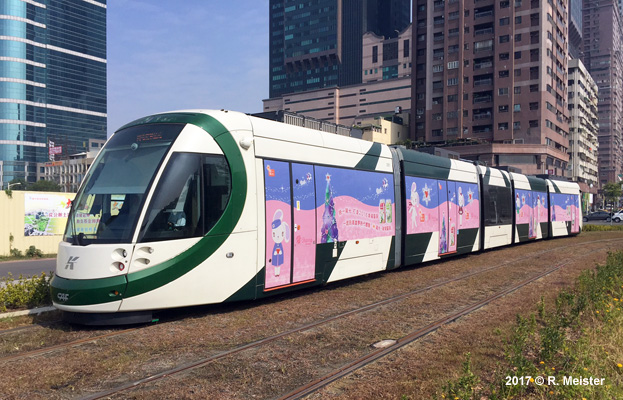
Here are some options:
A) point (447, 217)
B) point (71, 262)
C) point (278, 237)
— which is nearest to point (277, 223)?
point (278, 237)

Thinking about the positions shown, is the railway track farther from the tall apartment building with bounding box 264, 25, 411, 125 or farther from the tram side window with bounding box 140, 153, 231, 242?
the tall apartment building with bounding box 264, 25, 411, 125

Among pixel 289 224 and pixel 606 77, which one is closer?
pixel 289 224

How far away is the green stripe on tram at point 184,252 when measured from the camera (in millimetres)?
7332

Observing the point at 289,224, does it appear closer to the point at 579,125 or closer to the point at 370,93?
the point at 579,125

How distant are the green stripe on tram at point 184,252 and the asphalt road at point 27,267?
33.8ft

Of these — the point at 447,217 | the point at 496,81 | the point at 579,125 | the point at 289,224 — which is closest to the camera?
the point at 289,224

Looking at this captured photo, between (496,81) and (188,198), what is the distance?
8638 cm

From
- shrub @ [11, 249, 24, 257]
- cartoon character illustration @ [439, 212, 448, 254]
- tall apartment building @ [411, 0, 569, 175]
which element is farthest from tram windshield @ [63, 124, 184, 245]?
tall apartment building @ [411, 0, 569, 175]

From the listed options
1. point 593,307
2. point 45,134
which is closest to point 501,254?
point 593,307

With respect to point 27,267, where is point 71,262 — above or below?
above

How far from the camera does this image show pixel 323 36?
561 ft

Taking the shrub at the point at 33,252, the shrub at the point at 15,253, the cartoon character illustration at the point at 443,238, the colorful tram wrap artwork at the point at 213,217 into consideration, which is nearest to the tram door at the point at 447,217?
the cartoon character illustration at the point at 443,238

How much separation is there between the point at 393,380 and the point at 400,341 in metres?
1.58

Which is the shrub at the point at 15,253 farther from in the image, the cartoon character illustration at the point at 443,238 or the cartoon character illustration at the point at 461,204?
the cartoon character illustration at the point at 461,204
